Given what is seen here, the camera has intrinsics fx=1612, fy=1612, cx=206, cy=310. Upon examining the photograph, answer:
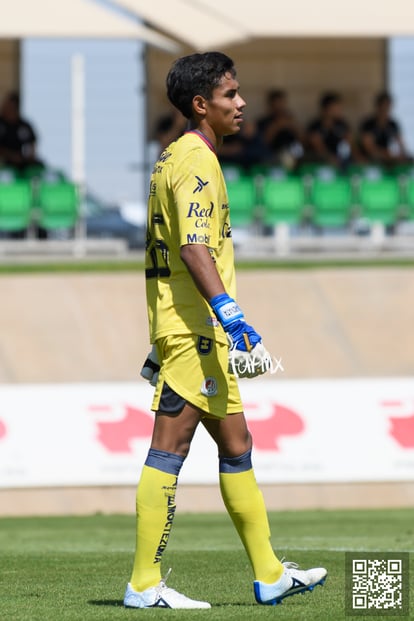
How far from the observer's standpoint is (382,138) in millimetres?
21812

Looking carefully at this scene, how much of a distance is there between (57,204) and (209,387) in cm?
1403

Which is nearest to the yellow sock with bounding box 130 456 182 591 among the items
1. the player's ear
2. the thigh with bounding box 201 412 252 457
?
the thigh with bounding box 201 412 252 457

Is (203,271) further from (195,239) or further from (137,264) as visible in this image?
(137,264)

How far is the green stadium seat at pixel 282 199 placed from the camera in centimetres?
2067

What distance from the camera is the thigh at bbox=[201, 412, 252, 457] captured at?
6.50 m

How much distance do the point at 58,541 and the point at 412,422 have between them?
423 cm

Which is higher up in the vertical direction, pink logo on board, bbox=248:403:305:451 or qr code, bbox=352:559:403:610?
qr code, bbox=352:559:403:610

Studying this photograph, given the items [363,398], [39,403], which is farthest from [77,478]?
[363,398]

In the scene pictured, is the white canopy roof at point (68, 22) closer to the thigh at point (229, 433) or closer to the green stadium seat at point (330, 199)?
the green stadium seat at point (330, 199)

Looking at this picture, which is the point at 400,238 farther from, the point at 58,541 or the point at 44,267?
the point at 58,541

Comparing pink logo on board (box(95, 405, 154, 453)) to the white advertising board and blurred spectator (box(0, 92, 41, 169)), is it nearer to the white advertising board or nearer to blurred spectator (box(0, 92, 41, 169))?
the white advertising board

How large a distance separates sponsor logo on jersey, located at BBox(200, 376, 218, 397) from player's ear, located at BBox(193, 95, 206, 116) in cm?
107

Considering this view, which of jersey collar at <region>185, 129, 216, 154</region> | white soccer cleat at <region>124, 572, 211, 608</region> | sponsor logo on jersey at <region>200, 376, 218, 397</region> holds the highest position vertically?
jersey collar at <region>185, 129, 216, 154</region>

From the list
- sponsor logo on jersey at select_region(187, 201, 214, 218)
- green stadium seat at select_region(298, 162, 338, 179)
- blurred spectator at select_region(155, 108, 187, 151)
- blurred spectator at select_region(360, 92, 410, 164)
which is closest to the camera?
sponsor logo on jersey at select_region(187, 201, 214, 218)
